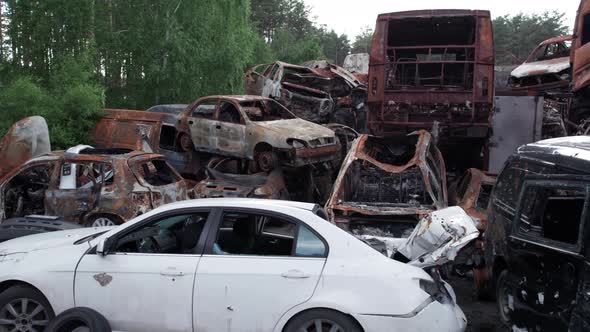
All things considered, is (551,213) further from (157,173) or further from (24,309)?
(157,173)

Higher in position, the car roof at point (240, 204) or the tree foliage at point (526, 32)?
the tree foliage at point (526, 32)

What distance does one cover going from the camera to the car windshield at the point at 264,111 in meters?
11.0

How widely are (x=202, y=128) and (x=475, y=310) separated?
7.01 m

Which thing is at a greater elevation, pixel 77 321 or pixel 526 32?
pixel 526 32

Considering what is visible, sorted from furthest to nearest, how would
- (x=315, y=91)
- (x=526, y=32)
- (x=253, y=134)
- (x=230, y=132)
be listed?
(x=526, y=32)
(x=315, y=91)
(x=230, y=132)
(x=253, y=134)

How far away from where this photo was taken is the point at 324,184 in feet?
34.9

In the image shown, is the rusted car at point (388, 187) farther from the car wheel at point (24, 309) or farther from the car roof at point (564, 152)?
the car wheel at point (24, 309)

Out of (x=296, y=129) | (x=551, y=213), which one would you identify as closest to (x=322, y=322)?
(x=551, y=213)

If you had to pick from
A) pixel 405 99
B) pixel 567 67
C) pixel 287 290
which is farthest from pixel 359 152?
pixel 567 67

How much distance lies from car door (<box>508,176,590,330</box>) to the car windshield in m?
7.28

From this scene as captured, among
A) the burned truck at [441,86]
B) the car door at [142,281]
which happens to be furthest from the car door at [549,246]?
the burned truck at [441,86]

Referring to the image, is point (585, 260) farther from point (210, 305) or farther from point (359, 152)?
point (359, 152)

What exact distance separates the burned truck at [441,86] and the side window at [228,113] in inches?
111

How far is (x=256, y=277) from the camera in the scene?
3814 mm
